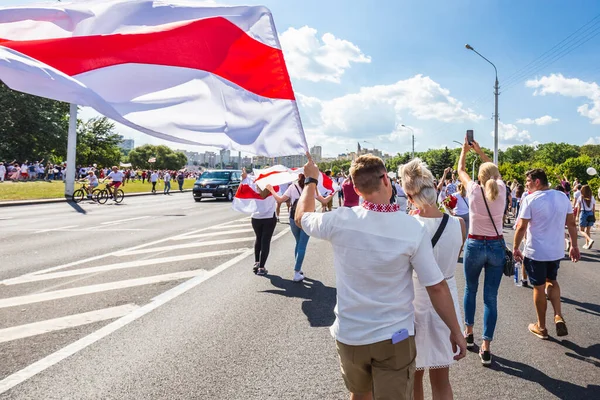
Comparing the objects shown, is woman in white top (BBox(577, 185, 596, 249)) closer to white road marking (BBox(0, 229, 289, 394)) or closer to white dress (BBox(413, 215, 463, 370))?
white road marking (BBox(0, 229, 289, 394))

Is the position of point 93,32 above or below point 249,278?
above

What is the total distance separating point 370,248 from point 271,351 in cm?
239

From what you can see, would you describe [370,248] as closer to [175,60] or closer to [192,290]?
[175,60]

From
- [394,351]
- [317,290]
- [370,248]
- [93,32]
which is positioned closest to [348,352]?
[394,351]

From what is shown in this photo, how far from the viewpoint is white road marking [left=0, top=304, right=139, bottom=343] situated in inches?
178

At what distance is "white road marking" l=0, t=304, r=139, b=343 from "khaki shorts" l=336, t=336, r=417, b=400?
3.75 meters

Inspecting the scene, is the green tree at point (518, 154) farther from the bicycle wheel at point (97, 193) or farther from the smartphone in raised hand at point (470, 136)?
the smartphone in raised hand at point (470, 136)

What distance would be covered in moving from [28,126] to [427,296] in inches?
1901

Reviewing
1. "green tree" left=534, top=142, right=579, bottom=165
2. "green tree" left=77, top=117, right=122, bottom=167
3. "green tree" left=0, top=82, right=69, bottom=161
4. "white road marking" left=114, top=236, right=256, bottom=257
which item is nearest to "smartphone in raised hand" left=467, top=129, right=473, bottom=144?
"white road marking" left=114, top=236, right=256, bottom=257

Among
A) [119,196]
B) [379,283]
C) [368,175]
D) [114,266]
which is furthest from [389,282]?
[119,196]

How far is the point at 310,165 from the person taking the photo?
111 inches

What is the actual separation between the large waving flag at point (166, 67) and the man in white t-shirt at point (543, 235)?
10.4 ft

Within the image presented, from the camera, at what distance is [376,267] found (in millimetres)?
2262

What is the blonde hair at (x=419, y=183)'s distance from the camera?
291cm
